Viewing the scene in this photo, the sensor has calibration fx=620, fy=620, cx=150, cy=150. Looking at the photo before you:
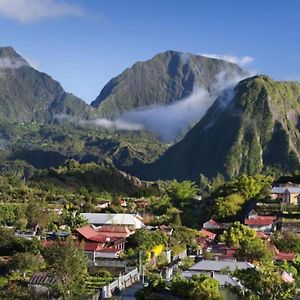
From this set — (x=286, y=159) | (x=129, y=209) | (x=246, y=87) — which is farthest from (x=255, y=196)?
(x=246, y=87)

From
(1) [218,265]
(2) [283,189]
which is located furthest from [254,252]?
(2) [283,189]

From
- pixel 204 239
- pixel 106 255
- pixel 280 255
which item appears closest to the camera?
pixel 106 255

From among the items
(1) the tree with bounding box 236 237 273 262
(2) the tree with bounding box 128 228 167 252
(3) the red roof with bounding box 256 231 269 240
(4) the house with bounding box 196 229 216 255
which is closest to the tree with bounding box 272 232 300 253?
(3) the red roof with bounding box 256 231 269 240

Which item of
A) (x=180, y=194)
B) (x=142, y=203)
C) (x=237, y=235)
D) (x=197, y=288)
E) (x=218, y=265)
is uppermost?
(x=197, y=288)

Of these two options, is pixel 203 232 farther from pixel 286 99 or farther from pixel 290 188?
pixel 286 99

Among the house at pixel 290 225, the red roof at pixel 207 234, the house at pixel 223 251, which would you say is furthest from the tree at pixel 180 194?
the house at pixel 223 251

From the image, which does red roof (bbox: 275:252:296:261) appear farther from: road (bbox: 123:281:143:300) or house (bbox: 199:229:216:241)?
road (bbox: 123:281:143:300)

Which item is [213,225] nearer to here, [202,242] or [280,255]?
[202,242]
